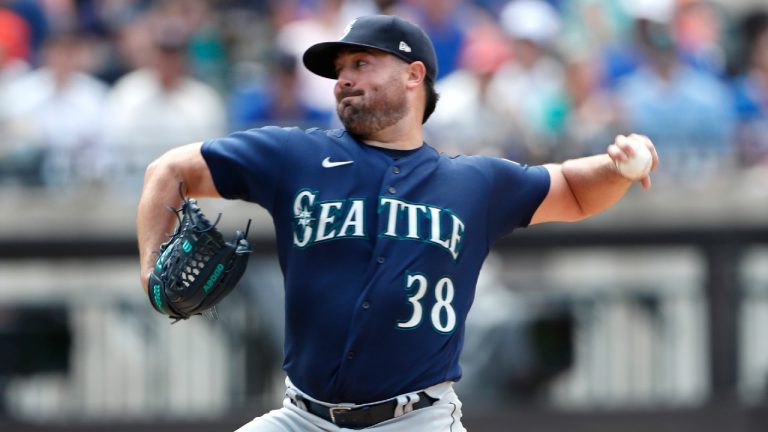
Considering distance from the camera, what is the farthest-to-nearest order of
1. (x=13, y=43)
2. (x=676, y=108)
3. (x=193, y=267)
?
1. (x=13, y=43)
2. (x=676, y=108)
3. (x=193, y=267)

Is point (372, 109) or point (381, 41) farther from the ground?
point (381, 41)

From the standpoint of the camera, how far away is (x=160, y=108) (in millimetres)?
9562

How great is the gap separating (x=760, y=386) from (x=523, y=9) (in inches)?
144

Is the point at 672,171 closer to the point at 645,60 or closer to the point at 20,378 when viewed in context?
the point at 645,60

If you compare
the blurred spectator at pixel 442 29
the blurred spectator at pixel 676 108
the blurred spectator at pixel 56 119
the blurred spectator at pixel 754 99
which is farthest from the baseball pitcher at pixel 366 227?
the blurred spectator at pixel 442 29

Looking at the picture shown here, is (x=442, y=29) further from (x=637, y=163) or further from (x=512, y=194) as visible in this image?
(x=637, y=163)

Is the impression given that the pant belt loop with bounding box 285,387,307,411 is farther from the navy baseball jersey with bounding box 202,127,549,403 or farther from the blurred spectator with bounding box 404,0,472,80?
the blurred spectator with bounding box 404,0,472,80

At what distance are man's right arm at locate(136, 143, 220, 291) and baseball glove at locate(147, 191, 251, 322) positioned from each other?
10 cm

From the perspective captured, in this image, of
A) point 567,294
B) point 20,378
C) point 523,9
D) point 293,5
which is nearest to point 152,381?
point 20,378

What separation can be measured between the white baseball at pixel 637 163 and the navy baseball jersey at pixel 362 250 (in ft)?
1.54

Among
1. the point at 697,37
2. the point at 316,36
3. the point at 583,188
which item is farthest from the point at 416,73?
the point at 697,37

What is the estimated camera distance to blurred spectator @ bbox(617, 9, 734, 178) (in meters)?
9.45

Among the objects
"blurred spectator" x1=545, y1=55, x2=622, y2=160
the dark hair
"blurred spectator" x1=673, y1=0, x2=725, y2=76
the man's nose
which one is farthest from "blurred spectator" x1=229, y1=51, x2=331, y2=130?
the man's nose

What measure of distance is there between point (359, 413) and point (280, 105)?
17.2 ft
